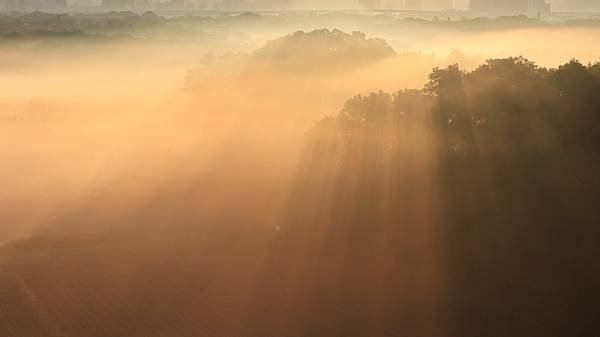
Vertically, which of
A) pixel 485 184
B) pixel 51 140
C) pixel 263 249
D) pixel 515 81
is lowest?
pixel 51 140

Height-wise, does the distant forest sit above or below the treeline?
below

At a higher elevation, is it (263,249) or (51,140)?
(263,249)

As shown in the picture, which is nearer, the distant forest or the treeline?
the treeline

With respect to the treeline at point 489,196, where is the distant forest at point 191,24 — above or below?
below

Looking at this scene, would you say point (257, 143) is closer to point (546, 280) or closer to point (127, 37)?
point (546, 280)

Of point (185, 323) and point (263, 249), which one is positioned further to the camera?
point (263, 249)

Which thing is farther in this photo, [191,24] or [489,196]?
[191,24]

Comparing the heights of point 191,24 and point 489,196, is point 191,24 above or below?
below

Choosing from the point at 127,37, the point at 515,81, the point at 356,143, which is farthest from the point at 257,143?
the point at 127,37
